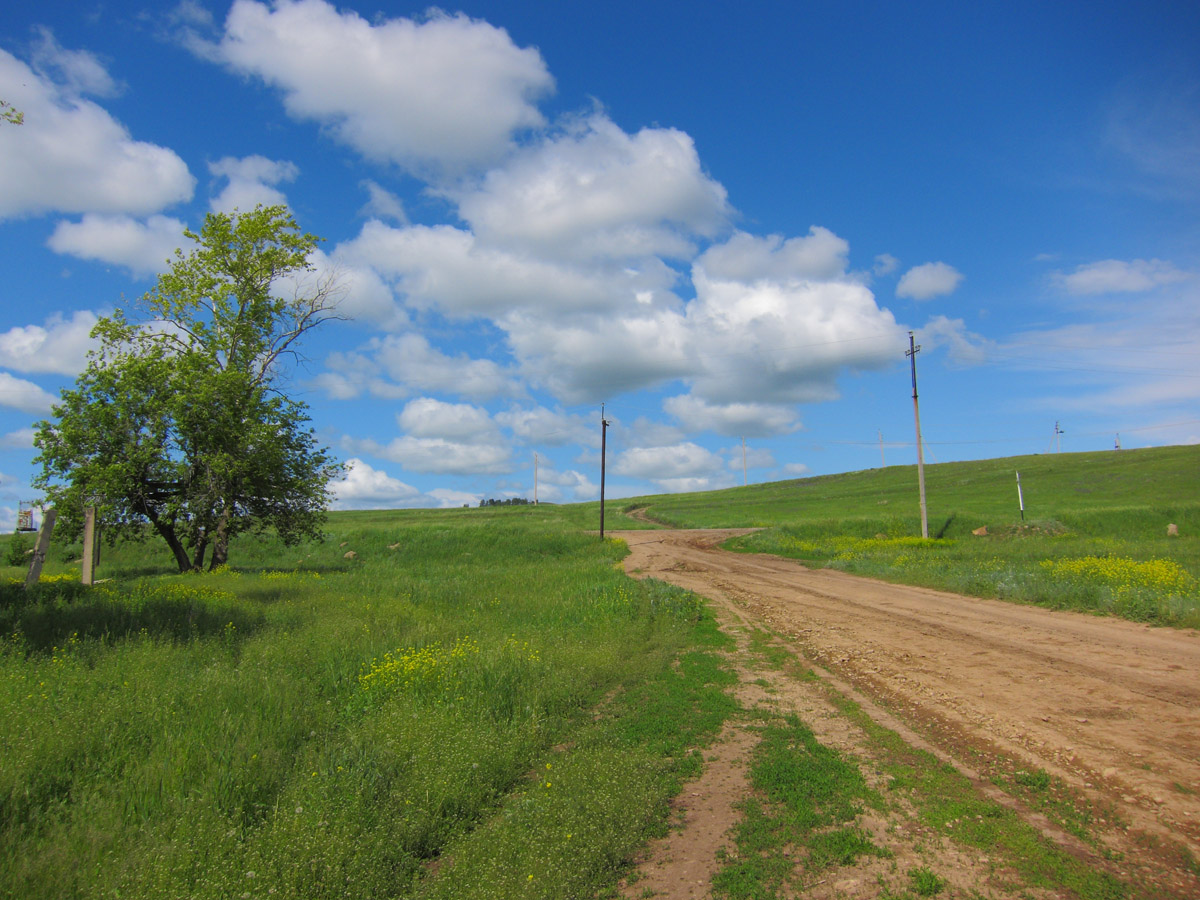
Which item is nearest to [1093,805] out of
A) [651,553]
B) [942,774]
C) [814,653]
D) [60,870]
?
[942,774]

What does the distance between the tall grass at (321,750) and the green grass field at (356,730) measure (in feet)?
0.09

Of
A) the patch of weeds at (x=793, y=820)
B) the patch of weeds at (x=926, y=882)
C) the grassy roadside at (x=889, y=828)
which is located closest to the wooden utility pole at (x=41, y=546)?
the patch of weeds at (x=793, y=820)

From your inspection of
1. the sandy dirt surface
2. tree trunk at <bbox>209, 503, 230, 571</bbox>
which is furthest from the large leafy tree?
the sandy dirt surface

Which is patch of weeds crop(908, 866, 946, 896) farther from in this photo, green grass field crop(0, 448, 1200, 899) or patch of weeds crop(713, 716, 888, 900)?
green grass field crop(0, 448, 1200, 899)

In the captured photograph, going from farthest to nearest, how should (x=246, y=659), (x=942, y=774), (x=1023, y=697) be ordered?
(x=246, y=659) → (x=1023, y=697) → (x=942, y=774)

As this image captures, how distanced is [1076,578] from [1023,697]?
503 inches

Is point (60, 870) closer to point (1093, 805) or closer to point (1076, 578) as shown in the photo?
point (1093, 805)

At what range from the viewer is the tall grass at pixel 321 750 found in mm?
4711

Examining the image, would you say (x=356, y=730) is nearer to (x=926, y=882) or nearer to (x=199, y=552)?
(x=926, y=882)

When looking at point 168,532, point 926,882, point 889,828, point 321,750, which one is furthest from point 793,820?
point 168,532

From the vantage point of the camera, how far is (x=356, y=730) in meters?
7.26

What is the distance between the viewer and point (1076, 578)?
18438mm

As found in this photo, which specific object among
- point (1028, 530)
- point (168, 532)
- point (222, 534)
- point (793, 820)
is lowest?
point (793, 820)

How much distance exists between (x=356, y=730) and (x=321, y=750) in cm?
39
